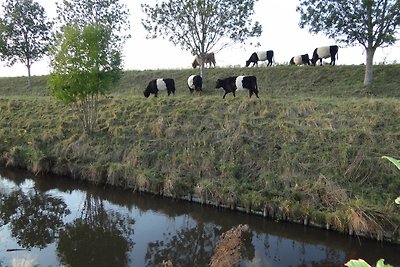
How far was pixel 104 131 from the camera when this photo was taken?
15.4 meters

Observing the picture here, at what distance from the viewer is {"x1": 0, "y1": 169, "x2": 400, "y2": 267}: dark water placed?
7922mm

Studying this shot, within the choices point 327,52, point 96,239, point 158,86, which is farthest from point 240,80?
point 96,239

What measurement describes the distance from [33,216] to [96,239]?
2.59 meters

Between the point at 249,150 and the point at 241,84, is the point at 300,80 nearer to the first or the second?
the point at 241,84

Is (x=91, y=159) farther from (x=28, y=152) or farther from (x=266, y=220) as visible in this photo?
(x=266, y=220)

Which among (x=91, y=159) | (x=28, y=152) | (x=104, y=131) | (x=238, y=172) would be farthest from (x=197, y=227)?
(x=28, y=152)

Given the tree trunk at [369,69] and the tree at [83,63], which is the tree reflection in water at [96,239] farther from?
the tree trunk at [369,69]

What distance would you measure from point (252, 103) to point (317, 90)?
5.48 m

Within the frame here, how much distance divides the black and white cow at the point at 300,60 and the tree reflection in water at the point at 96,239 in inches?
643

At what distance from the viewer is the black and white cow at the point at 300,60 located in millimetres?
22562

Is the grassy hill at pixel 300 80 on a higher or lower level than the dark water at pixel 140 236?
higher

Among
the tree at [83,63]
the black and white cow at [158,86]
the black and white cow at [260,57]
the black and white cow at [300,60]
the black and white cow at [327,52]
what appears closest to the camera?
the tree at [83,63]

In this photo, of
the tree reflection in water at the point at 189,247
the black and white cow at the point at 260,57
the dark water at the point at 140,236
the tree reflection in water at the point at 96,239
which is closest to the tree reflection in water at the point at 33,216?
the dark water at the point at 140,236

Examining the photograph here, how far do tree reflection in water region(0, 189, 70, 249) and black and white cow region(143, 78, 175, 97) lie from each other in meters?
8.30
